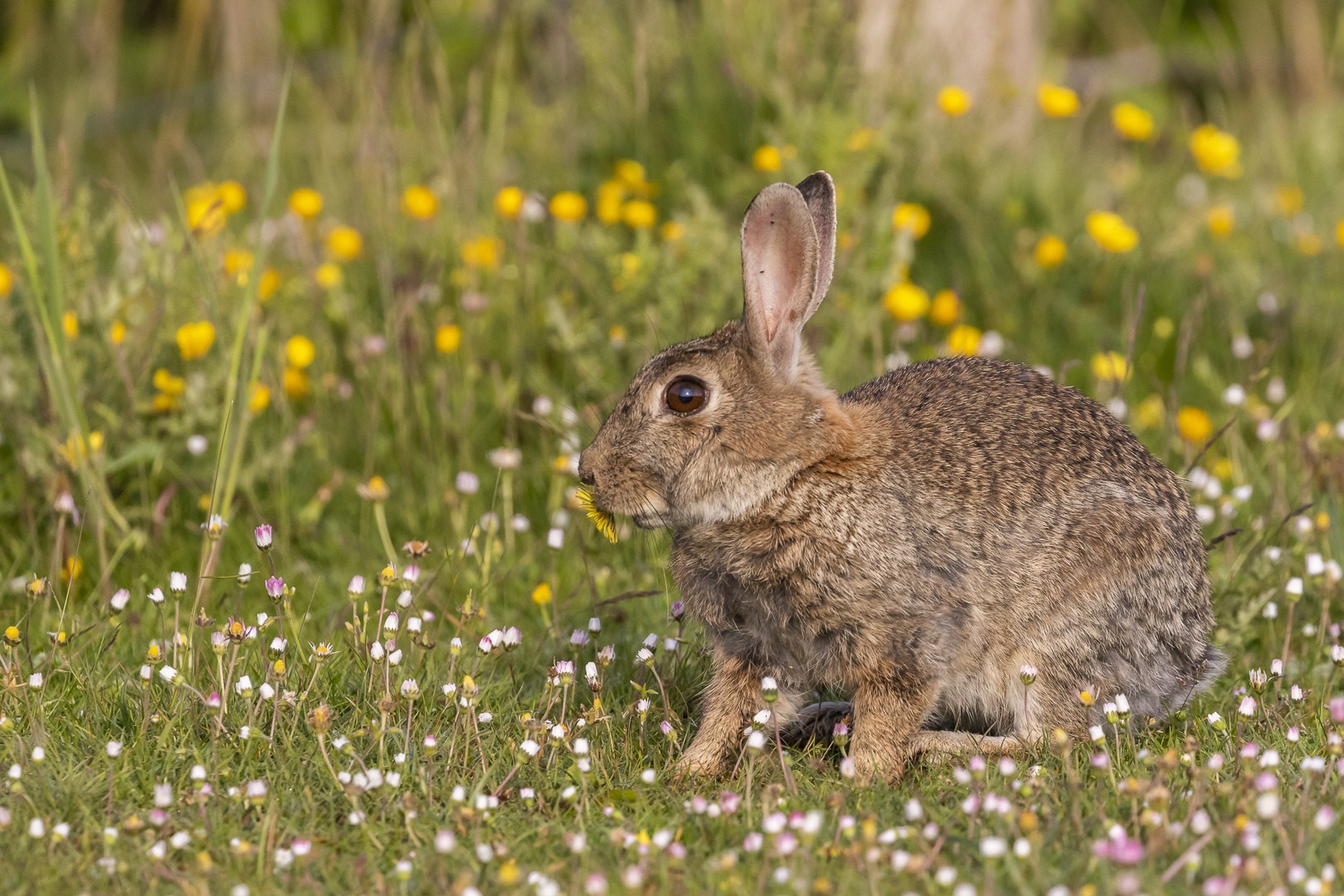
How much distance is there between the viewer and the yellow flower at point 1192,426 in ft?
18.5

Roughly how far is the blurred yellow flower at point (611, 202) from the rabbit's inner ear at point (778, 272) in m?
2.53

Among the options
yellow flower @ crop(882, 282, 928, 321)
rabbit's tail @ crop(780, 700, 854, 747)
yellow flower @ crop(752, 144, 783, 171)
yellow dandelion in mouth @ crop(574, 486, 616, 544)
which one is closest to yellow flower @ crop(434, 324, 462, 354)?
yellow flower @ crop(752, 144, 783, 171)

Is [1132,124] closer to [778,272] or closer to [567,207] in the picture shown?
[567,207]

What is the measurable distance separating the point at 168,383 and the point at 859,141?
125 inches

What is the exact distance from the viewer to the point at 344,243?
247 inches

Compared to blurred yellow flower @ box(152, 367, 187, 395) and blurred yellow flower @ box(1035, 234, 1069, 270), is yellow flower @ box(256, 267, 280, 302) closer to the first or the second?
blurred yellow flower @ box(152, 367, 187, 395)

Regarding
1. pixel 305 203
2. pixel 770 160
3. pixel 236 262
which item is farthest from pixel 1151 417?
pixel 236 262

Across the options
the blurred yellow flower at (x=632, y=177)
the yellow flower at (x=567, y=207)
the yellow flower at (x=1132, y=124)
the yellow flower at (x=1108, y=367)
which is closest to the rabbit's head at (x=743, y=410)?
the yellow flower at (x=1108, y=367)

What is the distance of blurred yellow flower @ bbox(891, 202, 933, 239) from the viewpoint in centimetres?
629

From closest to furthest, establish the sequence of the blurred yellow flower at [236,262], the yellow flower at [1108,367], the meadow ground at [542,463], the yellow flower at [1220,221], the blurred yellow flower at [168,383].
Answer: the meadow ground at [542,463] < the blurred yellow flower at [168,383] < the yellow flower at [1108,367] < the blurred yellow flower at [236,262] < the yellow flower at [1220,221]

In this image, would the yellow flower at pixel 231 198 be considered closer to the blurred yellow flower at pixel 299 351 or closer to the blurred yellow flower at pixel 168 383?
the blurred yellow flower at pixel 299 351

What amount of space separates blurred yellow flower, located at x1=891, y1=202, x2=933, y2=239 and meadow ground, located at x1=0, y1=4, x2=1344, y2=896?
30mm

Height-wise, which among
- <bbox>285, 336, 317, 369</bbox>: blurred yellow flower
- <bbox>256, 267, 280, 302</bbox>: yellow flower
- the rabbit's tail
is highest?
<bbox>256, 267, 280, 302</bbox>: yellow flower

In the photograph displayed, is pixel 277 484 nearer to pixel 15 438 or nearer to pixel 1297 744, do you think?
pixel 15 438
